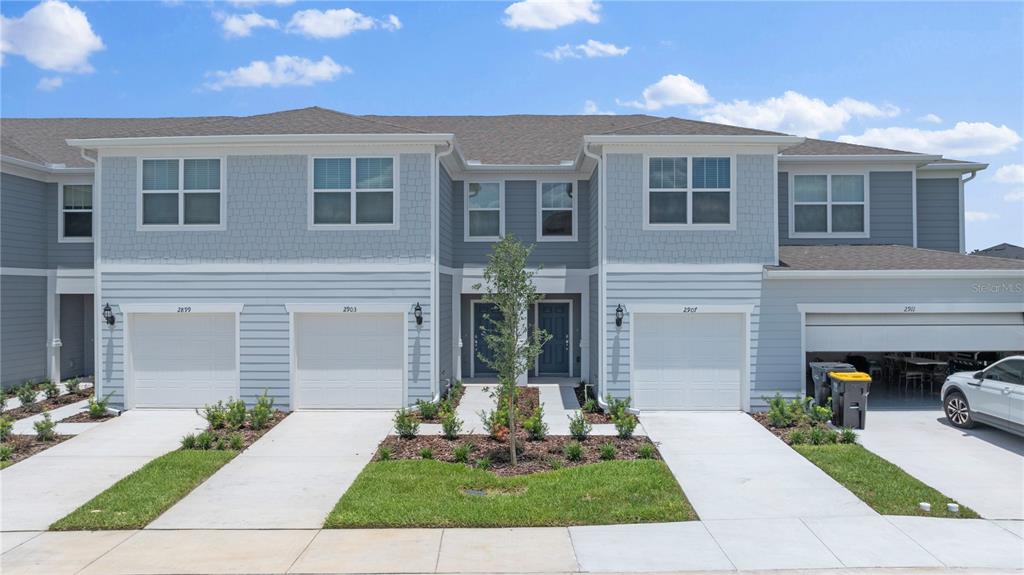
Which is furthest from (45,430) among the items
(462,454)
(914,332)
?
(914,332)

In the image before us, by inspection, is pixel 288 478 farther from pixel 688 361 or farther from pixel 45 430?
pixel 688 361

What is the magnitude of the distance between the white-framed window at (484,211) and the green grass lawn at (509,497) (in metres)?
7.59

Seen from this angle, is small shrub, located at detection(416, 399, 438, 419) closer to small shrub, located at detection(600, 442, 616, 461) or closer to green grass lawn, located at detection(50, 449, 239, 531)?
green grass lawn, located at detection(50, 449, 239, 531)

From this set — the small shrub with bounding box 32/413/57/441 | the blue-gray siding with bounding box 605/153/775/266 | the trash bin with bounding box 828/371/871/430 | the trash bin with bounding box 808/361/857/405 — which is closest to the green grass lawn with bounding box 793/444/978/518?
the trash bin with bounding box 828/371/871/430

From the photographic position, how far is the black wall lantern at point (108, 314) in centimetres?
1358

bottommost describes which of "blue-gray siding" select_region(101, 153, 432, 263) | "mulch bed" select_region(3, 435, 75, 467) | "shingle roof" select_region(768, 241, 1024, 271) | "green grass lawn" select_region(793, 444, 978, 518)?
"mulch bed" select_region(3, 435, 75, 467)

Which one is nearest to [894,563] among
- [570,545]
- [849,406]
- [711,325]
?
[570,545]

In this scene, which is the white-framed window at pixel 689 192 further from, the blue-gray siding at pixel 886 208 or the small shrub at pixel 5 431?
the small shrub at pixel 5 431

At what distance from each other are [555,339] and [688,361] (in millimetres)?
4509

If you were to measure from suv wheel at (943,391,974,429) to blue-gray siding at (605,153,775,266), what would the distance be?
400 centimetres

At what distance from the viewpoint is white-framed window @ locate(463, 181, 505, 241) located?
16.4 meters

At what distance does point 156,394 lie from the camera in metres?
13.8

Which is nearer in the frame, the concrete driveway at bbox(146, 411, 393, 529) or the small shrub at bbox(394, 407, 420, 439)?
the concrete driveway at bbox(146, 411, 393, 529)

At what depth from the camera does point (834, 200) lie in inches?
632
